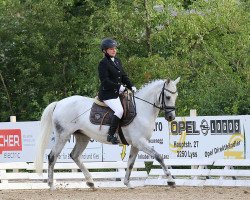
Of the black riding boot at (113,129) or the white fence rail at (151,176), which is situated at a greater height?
the black riding boot at (113,129)

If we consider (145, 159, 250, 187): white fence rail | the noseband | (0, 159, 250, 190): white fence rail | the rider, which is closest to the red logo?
(0, 159, 250, 190): white fence rail

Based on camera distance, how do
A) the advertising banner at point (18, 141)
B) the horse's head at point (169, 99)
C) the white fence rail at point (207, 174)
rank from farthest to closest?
1. the advertising banner at point (18, 141)
2. the white fence rail at point (207, 174)
3. the horse's head at point (169, 99)

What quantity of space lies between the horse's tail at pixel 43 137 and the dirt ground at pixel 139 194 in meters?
0.60

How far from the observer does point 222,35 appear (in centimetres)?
2702

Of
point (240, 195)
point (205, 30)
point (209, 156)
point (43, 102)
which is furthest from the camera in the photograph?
point (43, 102)

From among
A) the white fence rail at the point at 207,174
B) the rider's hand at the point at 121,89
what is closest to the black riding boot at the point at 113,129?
the rider's hand at the point at 121,89

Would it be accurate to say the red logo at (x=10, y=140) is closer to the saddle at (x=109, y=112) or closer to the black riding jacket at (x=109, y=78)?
the saddle at (x=109, y=112)

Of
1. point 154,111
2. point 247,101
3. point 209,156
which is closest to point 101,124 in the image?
point 154,111

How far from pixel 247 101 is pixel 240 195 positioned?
6444 mm

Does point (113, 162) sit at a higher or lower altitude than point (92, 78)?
lower

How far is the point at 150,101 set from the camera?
656 inches

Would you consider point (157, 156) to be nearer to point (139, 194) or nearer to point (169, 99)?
point (139, 194)

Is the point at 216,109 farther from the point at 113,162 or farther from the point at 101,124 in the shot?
the point at 101,124

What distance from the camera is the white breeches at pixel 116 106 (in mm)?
16422
